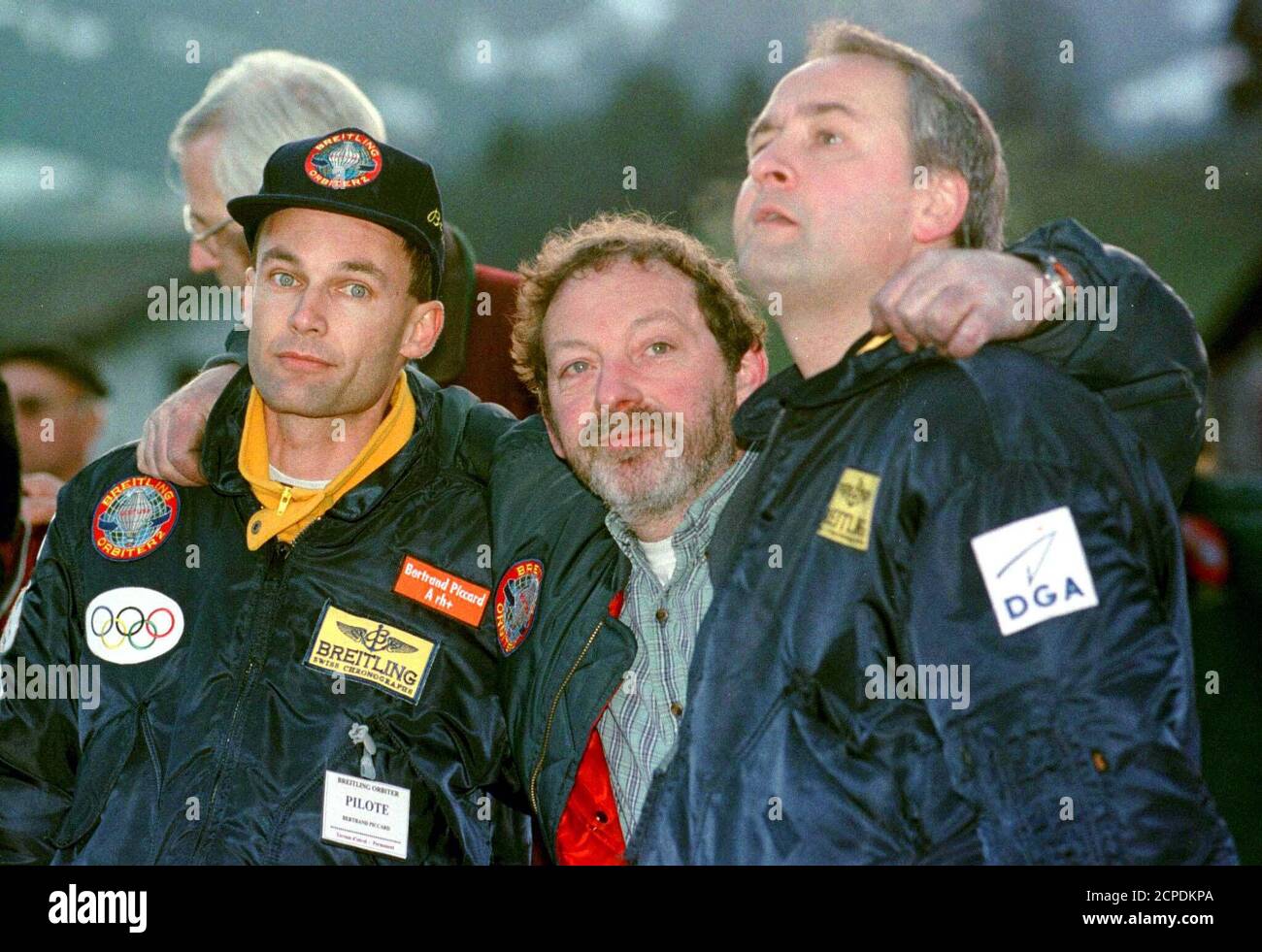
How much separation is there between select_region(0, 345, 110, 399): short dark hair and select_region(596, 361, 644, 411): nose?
7.77ft

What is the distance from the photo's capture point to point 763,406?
7.91 ft

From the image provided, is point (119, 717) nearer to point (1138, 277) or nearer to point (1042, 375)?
point (1042, 375)

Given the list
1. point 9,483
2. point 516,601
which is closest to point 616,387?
point 516,601

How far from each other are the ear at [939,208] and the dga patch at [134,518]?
1541mm

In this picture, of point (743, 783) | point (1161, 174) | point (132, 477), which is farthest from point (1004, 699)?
point (1161, 174)

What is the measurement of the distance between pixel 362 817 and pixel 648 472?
2.68 ft

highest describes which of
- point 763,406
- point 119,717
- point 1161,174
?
point 1161,174

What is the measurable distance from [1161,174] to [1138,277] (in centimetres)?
314

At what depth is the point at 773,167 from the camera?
248 centimetres

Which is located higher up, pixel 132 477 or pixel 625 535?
pixel 132 477

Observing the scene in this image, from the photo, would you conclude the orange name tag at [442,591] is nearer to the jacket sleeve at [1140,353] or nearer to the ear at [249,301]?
the ear at [249,301]

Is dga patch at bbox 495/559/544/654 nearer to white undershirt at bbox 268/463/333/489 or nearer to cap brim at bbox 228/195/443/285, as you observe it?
white undershirt at bbox 268/463/333/489

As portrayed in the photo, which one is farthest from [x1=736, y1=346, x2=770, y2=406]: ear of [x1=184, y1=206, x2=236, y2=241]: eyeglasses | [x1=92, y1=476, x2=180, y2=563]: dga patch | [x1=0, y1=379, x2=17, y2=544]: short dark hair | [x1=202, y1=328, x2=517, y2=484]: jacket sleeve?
[x1=0, y1=379, x2=17, y2=544]: short dark hair

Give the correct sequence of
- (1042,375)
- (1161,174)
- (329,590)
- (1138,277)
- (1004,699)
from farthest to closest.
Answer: (1161,174), (329,590), (1138,277), (1042,375), (1004,699)
